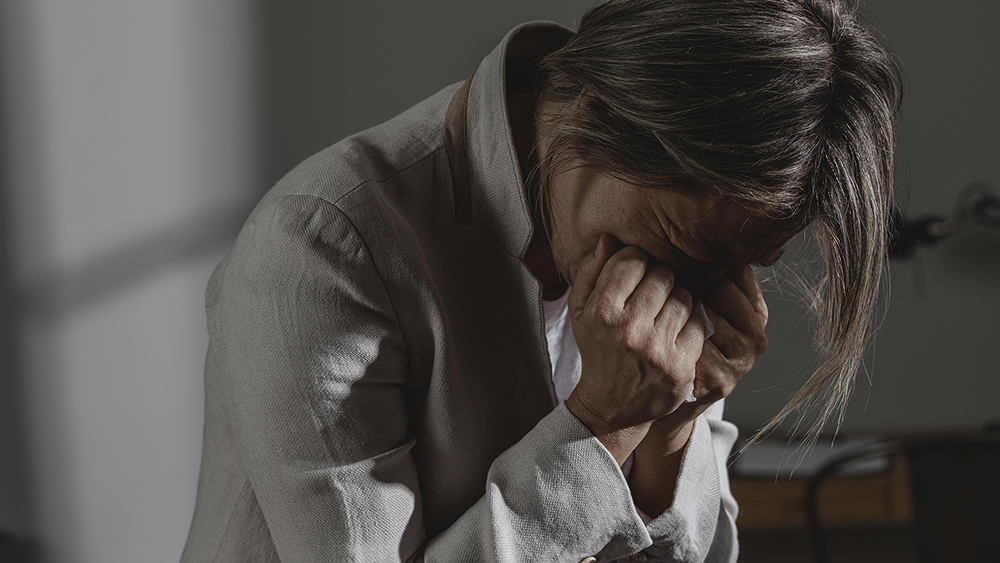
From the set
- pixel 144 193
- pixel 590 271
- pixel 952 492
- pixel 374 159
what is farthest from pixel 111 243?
pixel 952 492

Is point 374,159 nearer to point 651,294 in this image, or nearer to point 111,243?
point 651,294

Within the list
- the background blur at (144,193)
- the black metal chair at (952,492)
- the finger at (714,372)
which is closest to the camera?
the finger at (714,372)

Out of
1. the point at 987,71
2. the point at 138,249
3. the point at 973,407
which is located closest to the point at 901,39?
the point at 987,71

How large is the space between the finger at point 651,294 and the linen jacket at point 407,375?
70 millimetres

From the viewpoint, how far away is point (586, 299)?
420 mm

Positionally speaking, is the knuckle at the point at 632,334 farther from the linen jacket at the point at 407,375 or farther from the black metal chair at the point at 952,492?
the black metal chair at the point at 952,492

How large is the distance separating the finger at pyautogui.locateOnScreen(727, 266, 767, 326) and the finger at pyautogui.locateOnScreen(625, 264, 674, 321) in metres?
0.07

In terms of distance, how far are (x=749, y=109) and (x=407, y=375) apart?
237mm

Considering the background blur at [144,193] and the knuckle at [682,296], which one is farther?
the background blur at [144,193]

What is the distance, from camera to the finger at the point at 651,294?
0.40 meters

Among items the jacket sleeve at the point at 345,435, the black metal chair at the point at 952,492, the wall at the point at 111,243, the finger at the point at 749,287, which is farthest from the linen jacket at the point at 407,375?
the wall at the point at 111,243

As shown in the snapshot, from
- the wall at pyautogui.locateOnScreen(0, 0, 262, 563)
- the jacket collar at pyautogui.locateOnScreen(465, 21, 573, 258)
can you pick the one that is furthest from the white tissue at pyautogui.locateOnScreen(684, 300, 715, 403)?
the wall at pyautogui.locateOnScreen(0, 0, 262, 563)

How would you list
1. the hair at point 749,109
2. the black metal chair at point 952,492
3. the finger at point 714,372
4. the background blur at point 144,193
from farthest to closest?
the background blur at point 144,193, the black metal chair at point 952,492, the finger at point 714,372, the hair at point 749,109

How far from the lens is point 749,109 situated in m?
0.35
